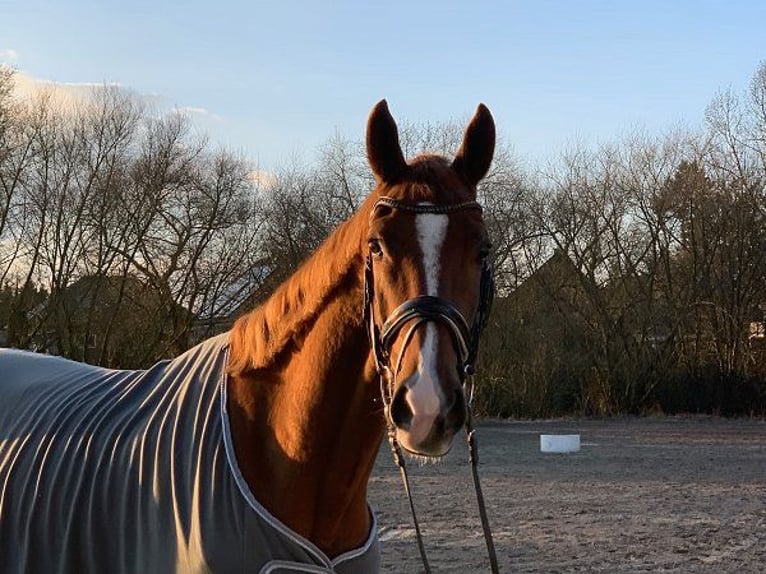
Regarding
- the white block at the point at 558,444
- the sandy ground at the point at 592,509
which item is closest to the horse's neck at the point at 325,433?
the sandy ground at the point at 592,509

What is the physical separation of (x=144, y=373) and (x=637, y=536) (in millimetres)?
6395

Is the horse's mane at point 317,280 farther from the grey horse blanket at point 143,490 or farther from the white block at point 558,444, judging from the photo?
the white block at point 558,444

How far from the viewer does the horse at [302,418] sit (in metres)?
2.07

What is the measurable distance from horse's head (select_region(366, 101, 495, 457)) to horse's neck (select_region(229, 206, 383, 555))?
0.18m

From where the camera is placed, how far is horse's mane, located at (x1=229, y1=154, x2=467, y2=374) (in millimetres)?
2260

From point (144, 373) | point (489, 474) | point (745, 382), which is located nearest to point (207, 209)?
point (489, 474)

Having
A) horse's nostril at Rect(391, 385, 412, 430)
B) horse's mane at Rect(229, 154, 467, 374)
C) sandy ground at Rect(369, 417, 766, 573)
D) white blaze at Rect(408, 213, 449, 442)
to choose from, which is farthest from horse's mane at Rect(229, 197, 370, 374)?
sandy ground at Rect(369, 417, 766, 573)

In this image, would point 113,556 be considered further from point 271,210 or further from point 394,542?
point 271,210

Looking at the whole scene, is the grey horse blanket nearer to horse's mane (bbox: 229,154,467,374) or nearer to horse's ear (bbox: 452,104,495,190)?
horse's mane (bbox: 229,154,467,374)

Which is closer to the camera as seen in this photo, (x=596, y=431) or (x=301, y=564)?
(x=301, y=564)

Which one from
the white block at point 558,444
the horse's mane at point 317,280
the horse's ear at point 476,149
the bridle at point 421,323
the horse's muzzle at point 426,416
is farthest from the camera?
the white block at point 558,444

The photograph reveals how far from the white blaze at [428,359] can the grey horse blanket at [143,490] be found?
22.1 inches

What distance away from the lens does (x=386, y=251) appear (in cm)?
214

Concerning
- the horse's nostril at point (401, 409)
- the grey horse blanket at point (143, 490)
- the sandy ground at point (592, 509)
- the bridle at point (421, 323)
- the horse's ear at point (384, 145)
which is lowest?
the sandy ground at point (592, 509)
